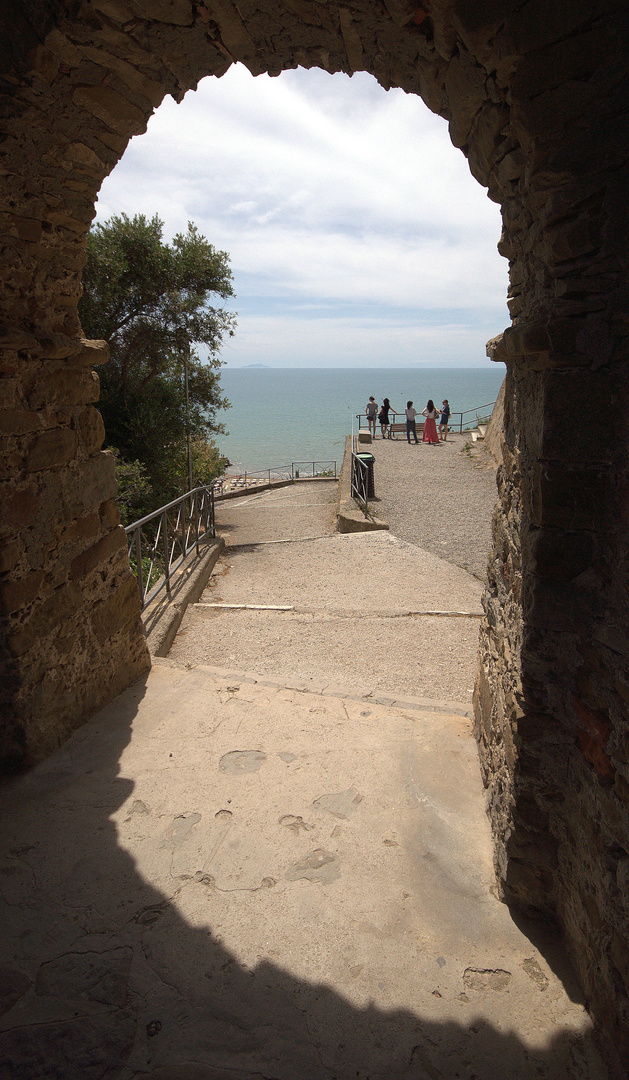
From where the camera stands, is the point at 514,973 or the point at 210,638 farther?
the point at 210,638

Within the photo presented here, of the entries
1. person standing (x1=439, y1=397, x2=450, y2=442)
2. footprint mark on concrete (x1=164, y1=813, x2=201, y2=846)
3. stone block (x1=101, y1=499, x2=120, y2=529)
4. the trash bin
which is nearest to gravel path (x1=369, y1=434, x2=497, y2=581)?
the trash bin

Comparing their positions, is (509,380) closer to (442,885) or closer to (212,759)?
(442,885)

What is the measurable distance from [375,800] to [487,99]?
2.97 m

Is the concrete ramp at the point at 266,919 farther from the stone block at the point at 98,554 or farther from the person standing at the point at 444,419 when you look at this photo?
the person standing at the point at 444,419

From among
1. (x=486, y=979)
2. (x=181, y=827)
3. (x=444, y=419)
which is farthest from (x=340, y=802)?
(x=444, y=419)

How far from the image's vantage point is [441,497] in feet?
38.8

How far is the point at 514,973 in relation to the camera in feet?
6.41

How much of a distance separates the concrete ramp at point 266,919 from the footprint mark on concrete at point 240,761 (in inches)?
0.5

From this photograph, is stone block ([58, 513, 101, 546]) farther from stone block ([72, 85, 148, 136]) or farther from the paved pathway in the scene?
stone block ([72, 85, 148, 136])

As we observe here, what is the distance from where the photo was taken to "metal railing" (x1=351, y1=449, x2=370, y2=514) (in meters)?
11.1

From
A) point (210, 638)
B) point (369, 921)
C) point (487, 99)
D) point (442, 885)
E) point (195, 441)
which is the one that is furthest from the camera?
point (195, 441)

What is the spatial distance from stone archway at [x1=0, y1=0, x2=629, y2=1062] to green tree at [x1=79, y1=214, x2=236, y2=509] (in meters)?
7.61

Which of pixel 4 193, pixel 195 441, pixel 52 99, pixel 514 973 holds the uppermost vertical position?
pixel 52 99

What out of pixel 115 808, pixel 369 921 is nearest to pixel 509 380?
pixel 369 921
